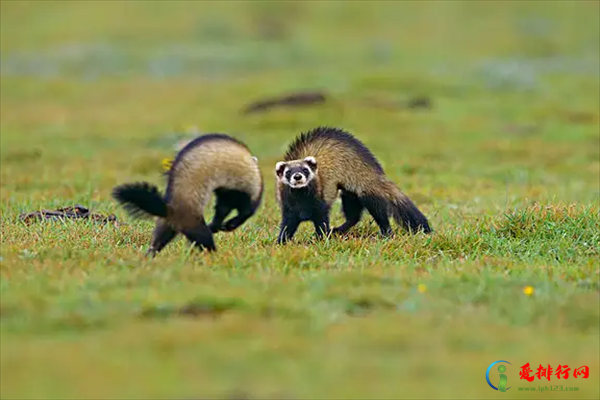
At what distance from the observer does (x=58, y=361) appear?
6734mm

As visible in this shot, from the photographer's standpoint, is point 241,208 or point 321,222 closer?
point 241,208

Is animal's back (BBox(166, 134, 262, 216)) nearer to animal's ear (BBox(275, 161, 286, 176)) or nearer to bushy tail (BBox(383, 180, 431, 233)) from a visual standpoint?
animal's ear (BBox(275, 161, 286, 176))

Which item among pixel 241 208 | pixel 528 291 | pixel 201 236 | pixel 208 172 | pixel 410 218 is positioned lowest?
pixel 528 291

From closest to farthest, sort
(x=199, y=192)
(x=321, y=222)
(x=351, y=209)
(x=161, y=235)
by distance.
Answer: (x=161, y=235)
(x=199, y=192)
(x=321, y=222)
(x=351, y=209)

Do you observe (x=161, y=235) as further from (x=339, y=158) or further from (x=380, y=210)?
(x=380, y=210)

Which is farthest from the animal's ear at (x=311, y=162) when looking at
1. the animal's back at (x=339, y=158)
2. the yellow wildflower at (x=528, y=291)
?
the yellow wildflower at (x=528, y=291)

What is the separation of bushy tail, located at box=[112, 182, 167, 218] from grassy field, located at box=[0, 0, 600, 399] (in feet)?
1.55

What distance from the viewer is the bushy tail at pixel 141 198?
9.49 meters

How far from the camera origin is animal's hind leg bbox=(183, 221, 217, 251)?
9672 mm

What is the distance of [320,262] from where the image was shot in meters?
9.57

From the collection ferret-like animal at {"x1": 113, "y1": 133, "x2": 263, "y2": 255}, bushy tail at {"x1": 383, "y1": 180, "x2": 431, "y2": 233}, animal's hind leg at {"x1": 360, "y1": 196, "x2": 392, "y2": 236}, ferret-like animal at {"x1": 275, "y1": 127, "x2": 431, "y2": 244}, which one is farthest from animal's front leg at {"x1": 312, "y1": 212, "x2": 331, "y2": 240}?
ferret-like animal at {"x1": 113, "y1": 133, "x2": 263, "y2": 255}

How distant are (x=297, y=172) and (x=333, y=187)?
75 cm

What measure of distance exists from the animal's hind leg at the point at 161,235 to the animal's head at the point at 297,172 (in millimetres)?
2039

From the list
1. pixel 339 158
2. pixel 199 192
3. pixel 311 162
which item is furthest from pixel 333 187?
pixel 199 192
